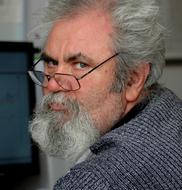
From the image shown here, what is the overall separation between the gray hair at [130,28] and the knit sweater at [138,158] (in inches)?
4.1

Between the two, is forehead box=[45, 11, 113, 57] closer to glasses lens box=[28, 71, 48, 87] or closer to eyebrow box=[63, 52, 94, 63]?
eyebrow box=[63, 52, 94, 63]

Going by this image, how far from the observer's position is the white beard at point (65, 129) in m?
1.05

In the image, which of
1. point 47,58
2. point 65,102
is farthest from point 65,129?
point 47,58

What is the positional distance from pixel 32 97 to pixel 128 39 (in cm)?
57

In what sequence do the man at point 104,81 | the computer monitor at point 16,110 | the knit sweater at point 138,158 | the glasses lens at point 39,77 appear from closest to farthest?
1. the knit sweater at point 138,158
2. the man at point 104,81
3. the glasses lens at point 39,77
4. the computer monitor at point 16,110

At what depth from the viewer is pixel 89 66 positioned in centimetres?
104

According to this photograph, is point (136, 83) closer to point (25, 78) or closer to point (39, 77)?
point (39, 77)

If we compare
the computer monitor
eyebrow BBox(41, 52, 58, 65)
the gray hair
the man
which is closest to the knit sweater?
the man

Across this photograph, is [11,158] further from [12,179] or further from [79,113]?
[79,113]

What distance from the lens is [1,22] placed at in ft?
5.29

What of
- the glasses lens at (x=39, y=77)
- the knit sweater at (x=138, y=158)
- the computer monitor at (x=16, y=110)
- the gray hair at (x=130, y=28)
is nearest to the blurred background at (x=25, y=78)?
the computer monitor at (x=16, y=110)

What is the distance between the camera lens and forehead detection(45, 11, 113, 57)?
1021mm

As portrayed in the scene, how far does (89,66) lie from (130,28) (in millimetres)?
120

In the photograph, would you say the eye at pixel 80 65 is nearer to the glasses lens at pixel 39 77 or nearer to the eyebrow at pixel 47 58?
the eyebrow at pixel 47 58
